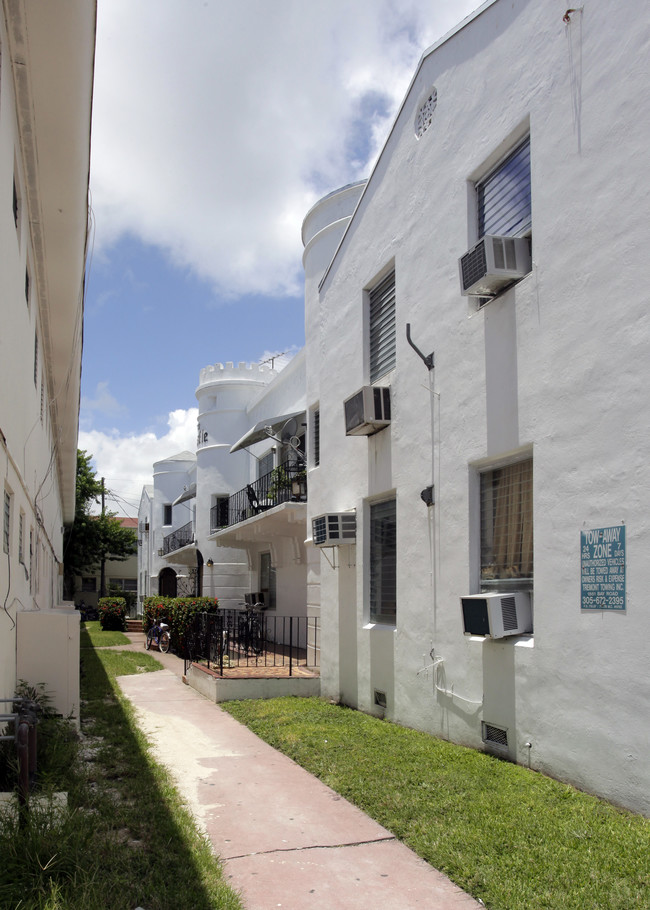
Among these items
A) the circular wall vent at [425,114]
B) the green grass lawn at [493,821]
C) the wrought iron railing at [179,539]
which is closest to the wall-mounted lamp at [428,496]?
the green grass lawn at [493,821]

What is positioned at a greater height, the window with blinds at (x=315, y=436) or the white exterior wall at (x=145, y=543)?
the window with blinds at (x=315, y=436)

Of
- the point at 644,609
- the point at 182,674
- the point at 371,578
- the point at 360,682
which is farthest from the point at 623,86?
the point at 182,674

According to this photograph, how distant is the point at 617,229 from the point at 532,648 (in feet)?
10.4

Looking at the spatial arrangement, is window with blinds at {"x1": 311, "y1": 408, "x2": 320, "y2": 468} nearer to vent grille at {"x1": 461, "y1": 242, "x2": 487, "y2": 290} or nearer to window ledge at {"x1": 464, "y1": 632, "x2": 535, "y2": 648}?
vent grille at {"x1": 461, "y1": 242, "x2": 487, "y2": 290}

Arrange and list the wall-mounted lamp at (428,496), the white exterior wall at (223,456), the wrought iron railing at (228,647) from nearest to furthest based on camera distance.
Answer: the wall-mounted lamp at (428,496) → the wrought iron railing at (228,647) → the white exterior wall at (223,456)

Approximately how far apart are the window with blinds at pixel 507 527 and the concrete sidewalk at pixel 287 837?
228cm

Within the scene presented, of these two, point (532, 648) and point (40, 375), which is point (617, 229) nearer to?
point (532, 648)

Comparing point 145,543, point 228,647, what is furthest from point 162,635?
point 145,543

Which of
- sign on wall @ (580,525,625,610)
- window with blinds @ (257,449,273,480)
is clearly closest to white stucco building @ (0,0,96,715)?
sign on wall @ (580,525,625,610)

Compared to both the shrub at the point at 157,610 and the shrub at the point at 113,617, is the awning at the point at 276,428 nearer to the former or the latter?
the shrub at the point at 157,610

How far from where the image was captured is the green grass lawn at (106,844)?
3.67 metres

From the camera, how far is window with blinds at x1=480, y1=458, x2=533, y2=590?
654 cm

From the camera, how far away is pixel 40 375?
10.8m

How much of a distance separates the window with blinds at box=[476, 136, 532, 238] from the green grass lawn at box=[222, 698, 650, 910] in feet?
14.5
